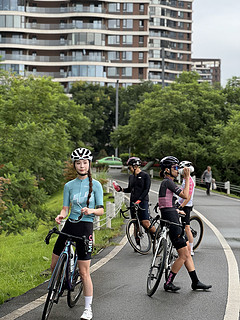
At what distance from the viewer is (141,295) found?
27.1 feet

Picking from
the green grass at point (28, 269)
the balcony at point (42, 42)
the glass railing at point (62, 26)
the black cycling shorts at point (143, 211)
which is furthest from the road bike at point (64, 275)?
the glass railing at point (62, 26)

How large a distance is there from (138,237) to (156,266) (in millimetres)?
3972

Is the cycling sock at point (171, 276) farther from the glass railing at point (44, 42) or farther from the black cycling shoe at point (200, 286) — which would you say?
the glass railing at point (44, 42)

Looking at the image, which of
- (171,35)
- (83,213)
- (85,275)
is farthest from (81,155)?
(171,35)

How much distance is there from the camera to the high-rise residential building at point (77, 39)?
9675cm

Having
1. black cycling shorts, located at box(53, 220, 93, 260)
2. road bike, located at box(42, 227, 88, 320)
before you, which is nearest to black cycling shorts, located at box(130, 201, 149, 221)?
road bike, located at box(42, 227, 88, 320)

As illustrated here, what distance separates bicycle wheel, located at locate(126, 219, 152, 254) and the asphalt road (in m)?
0.20

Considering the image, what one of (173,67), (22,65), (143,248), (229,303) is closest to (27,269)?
(143,248)

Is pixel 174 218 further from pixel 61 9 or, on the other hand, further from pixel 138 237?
pixel 61 9

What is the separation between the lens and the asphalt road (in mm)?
7180

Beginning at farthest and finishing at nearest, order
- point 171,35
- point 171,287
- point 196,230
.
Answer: point 171,35 < point 196,230 < point 171,287

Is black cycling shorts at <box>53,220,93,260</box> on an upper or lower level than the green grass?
upper

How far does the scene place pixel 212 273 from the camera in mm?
10008

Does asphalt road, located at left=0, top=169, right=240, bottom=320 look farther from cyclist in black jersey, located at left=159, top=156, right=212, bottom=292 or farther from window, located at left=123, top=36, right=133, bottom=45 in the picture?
window, located at left=123, top=36, right=133, bottom=45
